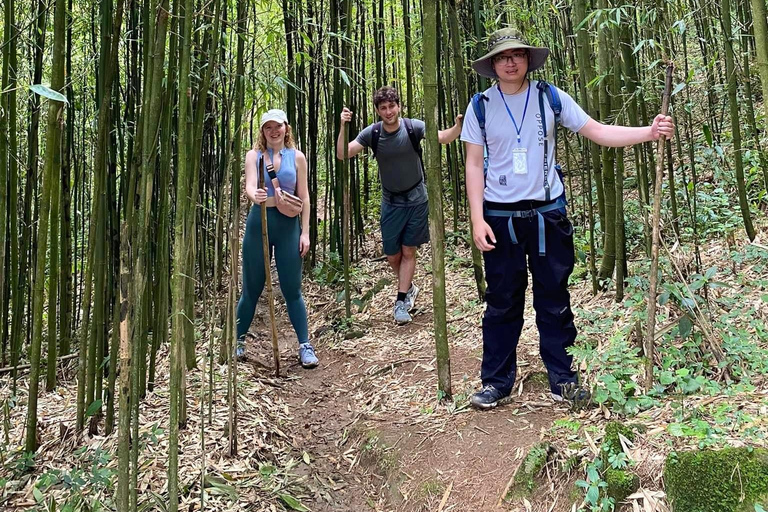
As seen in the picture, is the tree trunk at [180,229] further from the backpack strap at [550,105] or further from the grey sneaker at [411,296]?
the grey sneaker at [411,296]

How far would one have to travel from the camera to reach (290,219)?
345 centimetres

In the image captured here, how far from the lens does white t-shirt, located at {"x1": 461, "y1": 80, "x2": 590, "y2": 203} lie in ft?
7.62

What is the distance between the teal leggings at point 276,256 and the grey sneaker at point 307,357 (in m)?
0.26

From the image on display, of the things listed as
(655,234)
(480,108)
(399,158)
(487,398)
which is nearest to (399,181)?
(399,158)

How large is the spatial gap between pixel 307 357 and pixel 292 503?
1442mm

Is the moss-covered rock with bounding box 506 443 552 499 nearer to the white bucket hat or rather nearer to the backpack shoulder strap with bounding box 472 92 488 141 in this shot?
the backpack shoulder strap with bounding box 472 92 488 141

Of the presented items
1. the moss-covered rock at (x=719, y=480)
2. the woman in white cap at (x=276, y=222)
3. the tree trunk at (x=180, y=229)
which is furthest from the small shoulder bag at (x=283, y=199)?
the moss-covered rock at (x=719, y=480)

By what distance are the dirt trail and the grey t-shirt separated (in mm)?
823

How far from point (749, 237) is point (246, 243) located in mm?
2801

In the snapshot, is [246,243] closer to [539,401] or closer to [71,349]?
[71,349]

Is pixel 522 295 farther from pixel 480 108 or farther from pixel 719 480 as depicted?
pixel 719 480

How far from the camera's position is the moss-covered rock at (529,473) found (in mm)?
1954

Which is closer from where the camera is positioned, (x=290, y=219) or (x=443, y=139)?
(x=443, y=139)

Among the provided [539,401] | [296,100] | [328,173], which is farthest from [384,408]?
[296,100]
